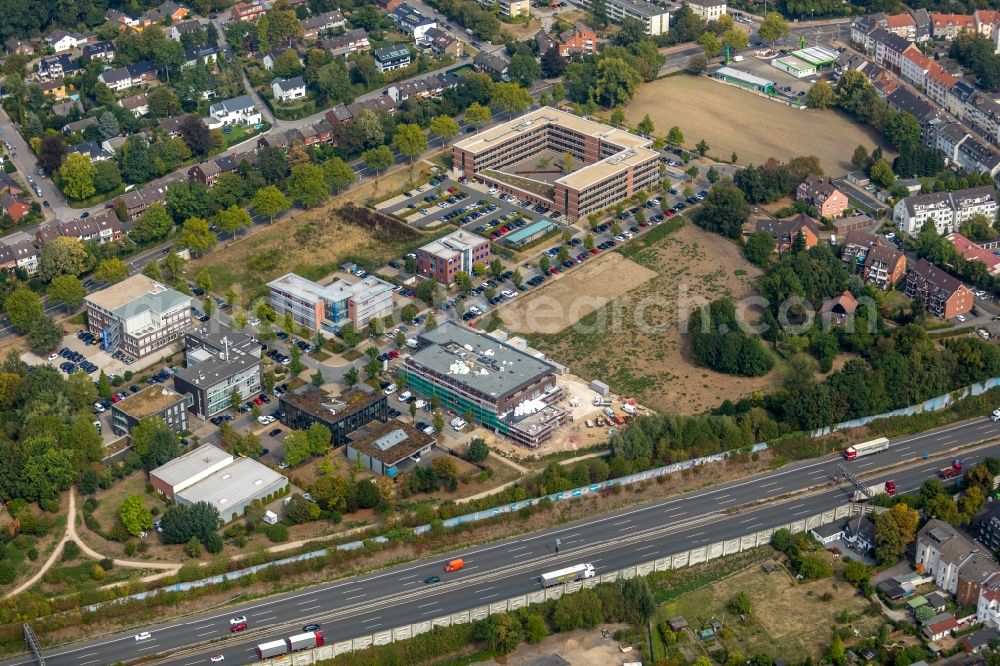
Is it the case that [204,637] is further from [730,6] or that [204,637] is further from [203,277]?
[730,6]

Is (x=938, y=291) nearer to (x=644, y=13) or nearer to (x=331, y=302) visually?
(x=331, y=302)

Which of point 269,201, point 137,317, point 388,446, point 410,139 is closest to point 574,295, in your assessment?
point 388,446

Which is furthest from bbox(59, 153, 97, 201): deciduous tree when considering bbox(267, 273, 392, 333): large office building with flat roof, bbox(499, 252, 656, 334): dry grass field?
bbox(499, 252, 656, 334): dry grass field

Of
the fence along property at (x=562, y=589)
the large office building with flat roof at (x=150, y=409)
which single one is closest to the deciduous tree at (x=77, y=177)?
the large office building with flat roof at (x=150, y=409)

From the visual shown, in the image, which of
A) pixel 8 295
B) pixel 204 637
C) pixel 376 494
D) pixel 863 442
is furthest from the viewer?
pixel 8 295

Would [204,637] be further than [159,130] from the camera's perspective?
No

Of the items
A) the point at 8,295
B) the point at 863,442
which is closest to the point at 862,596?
the point at 863,442

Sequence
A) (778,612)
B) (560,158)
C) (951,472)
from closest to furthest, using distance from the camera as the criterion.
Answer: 1. (778,612)
2. (951,472)
3. (560,158)
